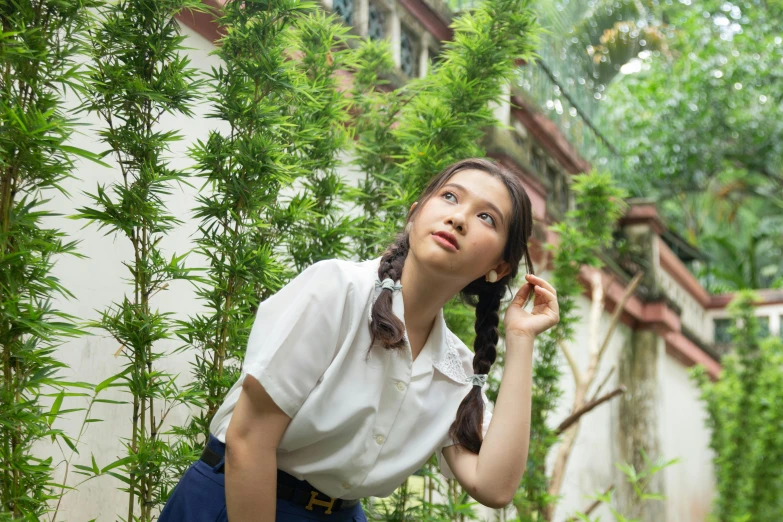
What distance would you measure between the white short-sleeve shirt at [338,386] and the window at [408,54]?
3036mm

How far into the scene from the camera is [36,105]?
184 centimetres

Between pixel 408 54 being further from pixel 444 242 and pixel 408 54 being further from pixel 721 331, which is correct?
pixel 721 331

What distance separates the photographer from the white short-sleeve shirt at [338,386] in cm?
160

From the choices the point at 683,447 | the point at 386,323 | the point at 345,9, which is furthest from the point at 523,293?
the point at 683,447

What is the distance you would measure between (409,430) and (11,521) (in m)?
0.81

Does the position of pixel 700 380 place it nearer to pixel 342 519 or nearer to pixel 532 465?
pixel 532 465

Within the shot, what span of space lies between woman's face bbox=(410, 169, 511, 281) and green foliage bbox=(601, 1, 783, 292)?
10387 millimetres

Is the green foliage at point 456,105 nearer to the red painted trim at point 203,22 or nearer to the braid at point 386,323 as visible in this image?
the red painted trim at point 203,22

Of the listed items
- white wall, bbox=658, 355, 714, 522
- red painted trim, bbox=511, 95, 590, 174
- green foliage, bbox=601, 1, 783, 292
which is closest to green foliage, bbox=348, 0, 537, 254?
red painted trim, bbox=511, 95, 590, 174

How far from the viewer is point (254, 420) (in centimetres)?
157

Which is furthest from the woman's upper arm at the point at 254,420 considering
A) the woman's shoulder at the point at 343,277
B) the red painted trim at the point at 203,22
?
the red painted trim at the point at 203,22

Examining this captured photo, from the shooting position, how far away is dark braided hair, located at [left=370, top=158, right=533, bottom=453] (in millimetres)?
1921

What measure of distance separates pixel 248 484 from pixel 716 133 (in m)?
13.0

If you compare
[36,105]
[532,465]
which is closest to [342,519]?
[36,105]
